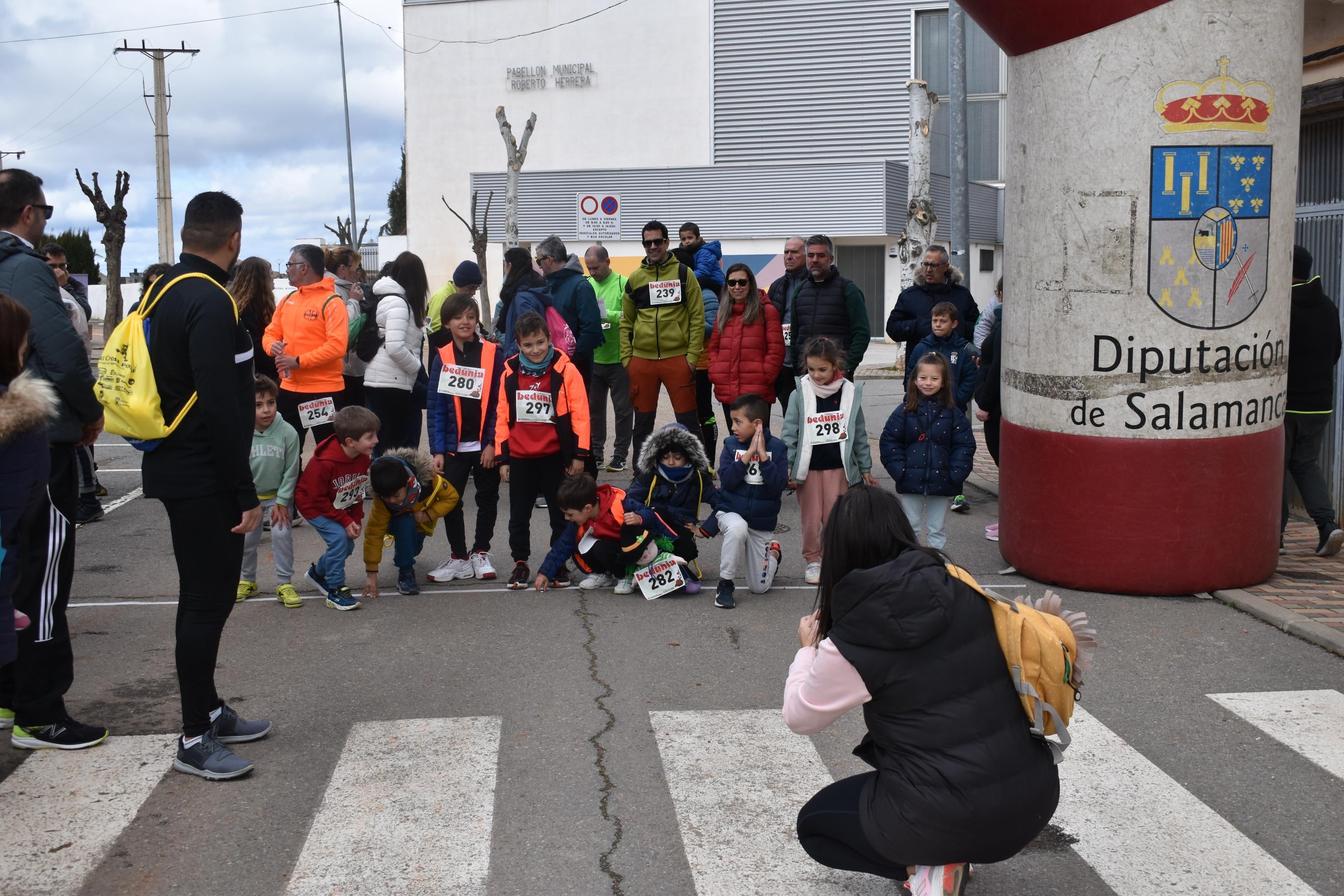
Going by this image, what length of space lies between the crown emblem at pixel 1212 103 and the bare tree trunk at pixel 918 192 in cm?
1401

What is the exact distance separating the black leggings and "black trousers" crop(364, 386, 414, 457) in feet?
21.5

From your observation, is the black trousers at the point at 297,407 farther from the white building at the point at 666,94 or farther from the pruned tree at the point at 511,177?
the white building at the point at 666,94

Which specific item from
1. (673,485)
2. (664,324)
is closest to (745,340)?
(664,324)

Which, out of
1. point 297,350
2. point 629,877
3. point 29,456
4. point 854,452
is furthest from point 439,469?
point 629,877

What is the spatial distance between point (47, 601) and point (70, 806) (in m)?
0.89

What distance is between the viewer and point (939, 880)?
3482mm

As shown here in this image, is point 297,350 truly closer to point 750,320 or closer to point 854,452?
point 750,320

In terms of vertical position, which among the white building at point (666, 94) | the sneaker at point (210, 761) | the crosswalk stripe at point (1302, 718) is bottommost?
the crosswalk stripe at point (1302, 718)

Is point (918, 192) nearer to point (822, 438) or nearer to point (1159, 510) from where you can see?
point (822, 438)

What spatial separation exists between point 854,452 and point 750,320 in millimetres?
2522

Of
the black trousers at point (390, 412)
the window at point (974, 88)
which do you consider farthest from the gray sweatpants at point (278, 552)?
the window at point (974, 88)

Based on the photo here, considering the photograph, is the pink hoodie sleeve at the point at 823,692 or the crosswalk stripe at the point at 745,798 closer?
the pink hoodie sleeve at the point at 823,692

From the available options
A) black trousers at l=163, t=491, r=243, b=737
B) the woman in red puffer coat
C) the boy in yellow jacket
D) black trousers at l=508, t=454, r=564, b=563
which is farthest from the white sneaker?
black trousers at l=163, t=491, r=243, b=737

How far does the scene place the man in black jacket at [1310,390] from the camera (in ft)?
26.2
